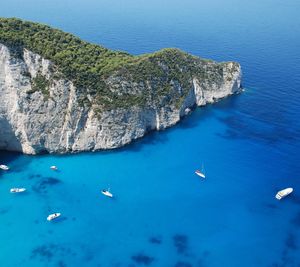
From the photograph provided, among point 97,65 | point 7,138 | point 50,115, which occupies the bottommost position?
point 7,138

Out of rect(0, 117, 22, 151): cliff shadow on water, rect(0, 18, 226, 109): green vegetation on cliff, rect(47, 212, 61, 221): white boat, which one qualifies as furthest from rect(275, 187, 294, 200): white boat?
rect(0, 117, 22, 151): cliff shadow on water

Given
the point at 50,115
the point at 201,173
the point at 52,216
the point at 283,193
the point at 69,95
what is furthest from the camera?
the point at 69,95

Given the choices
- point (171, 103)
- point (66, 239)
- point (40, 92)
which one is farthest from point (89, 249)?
point (171, 103)

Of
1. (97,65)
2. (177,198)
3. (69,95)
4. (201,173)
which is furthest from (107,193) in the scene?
(97,65)

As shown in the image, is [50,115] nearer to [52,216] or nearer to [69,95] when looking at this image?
[69,95]

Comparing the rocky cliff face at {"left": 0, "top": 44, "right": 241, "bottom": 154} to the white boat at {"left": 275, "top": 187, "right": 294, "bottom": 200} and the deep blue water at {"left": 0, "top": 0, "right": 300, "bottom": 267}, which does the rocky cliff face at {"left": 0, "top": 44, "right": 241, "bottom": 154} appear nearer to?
the deep blue water at {"left": 0, "top": 0, "right": 300, "bottom": 267}

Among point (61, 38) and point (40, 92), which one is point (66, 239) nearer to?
point (40, 92)
